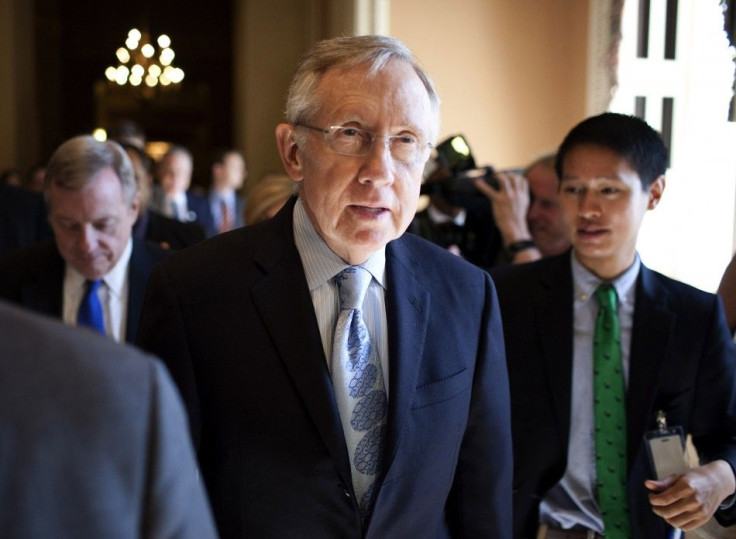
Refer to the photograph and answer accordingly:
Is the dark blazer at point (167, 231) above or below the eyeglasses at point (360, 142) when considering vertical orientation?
below

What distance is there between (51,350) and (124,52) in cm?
1130

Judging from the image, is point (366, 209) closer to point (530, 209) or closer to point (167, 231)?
point (530, 209)

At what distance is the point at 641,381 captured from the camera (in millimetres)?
2172

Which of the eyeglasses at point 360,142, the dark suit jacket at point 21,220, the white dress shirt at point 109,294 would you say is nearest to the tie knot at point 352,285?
the eyeglasses at point 360,142

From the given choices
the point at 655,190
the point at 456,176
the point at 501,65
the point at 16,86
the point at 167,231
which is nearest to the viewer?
the point at 655,190

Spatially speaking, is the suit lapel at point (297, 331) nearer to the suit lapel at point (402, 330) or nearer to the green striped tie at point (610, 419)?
the suit lapel at point (402, 330)

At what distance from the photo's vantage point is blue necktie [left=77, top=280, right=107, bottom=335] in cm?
278

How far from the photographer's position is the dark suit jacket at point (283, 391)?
64.2 inches

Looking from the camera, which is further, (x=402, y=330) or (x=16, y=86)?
(x=16, y=86)

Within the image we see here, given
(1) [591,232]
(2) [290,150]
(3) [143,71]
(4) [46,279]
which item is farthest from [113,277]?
(3) [143,71]

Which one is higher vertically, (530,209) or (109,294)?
(530,209)

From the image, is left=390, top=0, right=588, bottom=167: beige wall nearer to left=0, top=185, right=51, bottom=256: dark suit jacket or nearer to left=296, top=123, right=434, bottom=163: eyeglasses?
left=0, top=185, right=51, bottom=256: dark suit jacket

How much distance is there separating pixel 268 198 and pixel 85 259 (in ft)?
3.42

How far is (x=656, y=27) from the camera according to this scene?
5.99 meters
